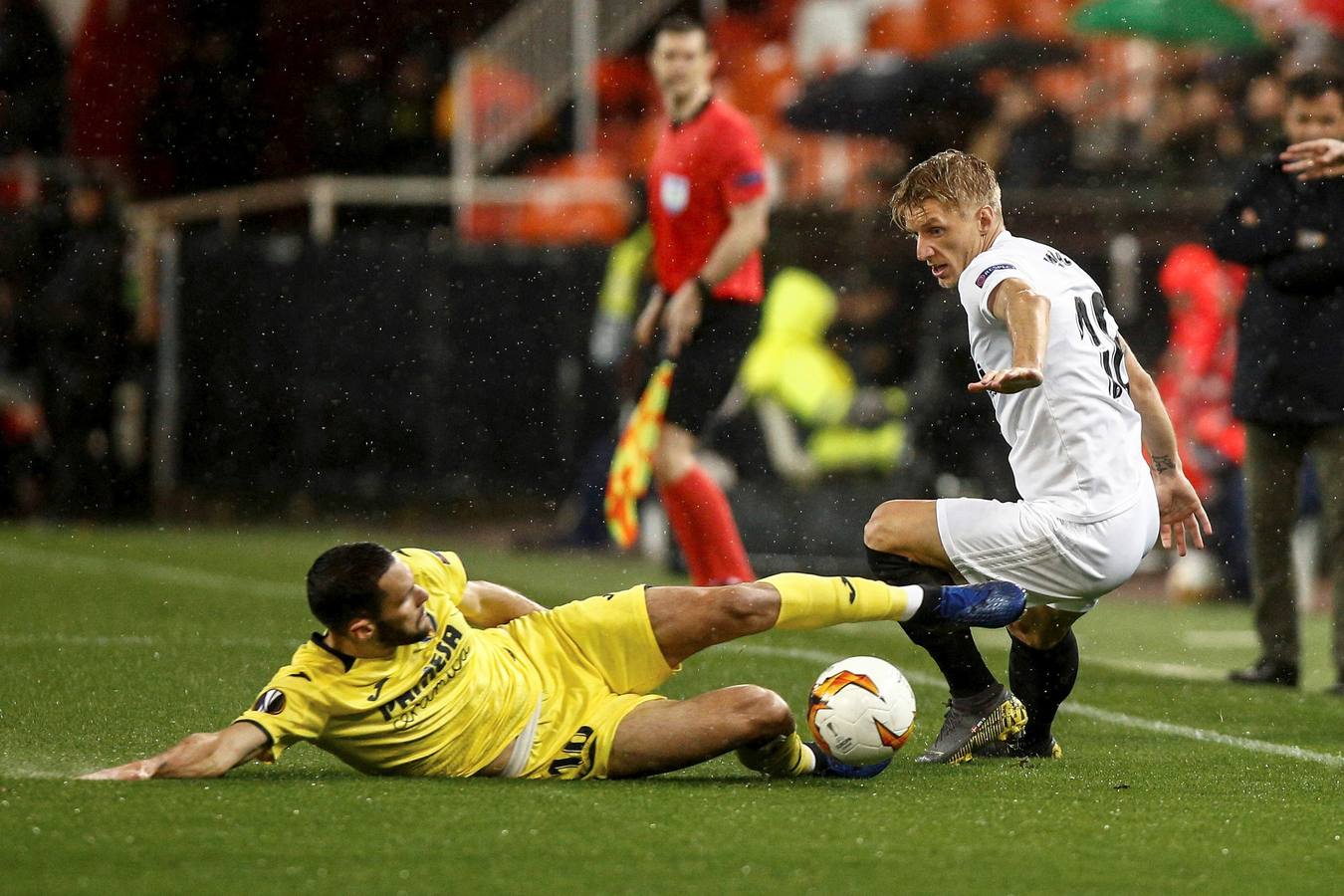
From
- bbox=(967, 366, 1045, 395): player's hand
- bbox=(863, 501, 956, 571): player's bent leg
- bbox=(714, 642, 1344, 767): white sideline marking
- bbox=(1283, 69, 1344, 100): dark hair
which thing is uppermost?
bbox=(1283, 69, 1344, 100): dark hair

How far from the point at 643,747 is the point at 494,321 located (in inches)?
410

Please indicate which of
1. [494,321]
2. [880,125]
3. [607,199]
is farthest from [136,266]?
[880,125]

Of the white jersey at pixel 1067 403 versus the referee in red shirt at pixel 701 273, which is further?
the referee in red shirt at pixel 701 273

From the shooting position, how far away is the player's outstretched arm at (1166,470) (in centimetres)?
587

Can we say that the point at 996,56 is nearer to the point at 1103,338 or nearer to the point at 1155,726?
the point at 1155,726

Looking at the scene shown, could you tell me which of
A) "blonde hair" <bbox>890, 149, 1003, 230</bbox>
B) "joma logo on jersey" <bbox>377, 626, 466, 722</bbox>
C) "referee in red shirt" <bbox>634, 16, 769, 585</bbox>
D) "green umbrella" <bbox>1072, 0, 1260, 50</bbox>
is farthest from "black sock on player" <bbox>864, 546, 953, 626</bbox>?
"green umbrella" <bbox>1072, 0, 1260, 50</bbox>

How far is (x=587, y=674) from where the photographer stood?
5.33 metres

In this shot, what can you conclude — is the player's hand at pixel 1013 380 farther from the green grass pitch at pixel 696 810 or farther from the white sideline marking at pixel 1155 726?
the white sideline marking at pixel 1155 726

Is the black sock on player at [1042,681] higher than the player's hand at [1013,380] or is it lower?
lower

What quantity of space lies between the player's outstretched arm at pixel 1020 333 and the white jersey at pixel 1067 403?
0.36ft

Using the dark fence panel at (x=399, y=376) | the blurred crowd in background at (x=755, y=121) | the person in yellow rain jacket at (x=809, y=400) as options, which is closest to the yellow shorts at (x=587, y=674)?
the blurred crowd in background at (x=755, y=121)

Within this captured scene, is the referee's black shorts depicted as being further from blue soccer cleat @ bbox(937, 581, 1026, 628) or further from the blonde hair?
blue soccer cleat @ bbox(937, 581, 1026, 628)

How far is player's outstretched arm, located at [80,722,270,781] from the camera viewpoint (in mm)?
4816

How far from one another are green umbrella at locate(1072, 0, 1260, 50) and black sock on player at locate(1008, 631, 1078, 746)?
10.5 meters
